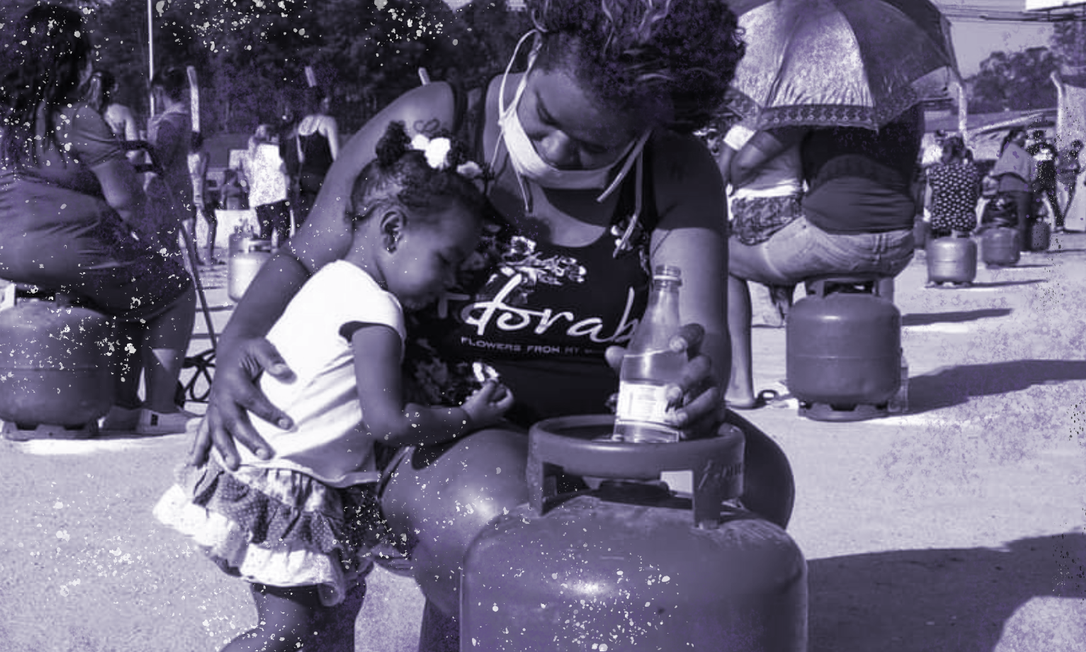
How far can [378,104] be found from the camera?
7.84 m

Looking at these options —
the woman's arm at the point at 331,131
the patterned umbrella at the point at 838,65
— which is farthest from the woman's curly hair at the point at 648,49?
the woman's arm at the point at 331,131

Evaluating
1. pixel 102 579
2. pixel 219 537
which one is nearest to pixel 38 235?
pixel 102 579

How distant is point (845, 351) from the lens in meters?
6.23

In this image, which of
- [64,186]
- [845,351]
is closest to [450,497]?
[64,186]

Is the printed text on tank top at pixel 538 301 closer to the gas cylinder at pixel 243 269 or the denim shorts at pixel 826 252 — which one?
the denim shorts at pixel 826 252

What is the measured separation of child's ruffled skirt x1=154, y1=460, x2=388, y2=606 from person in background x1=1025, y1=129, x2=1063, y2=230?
16778mm

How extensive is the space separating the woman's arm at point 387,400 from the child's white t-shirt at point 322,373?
0.14 feet

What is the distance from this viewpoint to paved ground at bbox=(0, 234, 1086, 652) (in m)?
3.50

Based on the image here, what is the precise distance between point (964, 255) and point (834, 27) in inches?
317

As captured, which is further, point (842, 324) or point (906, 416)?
point (906, 416)

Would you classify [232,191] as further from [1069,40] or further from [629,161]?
[629,161]

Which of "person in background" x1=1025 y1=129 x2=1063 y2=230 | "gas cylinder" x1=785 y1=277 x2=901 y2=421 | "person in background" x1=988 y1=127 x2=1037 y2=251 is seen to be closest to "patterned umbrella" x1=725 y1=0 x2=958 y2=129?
"gas cylinder" x1=785 y1=277 x2=901 y2=421

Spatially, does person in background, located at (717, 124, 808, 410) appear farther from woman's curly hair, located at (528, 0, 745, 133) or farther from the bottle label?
the bottle label

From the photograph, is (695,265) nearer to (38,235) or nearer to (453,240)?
(453,240)
